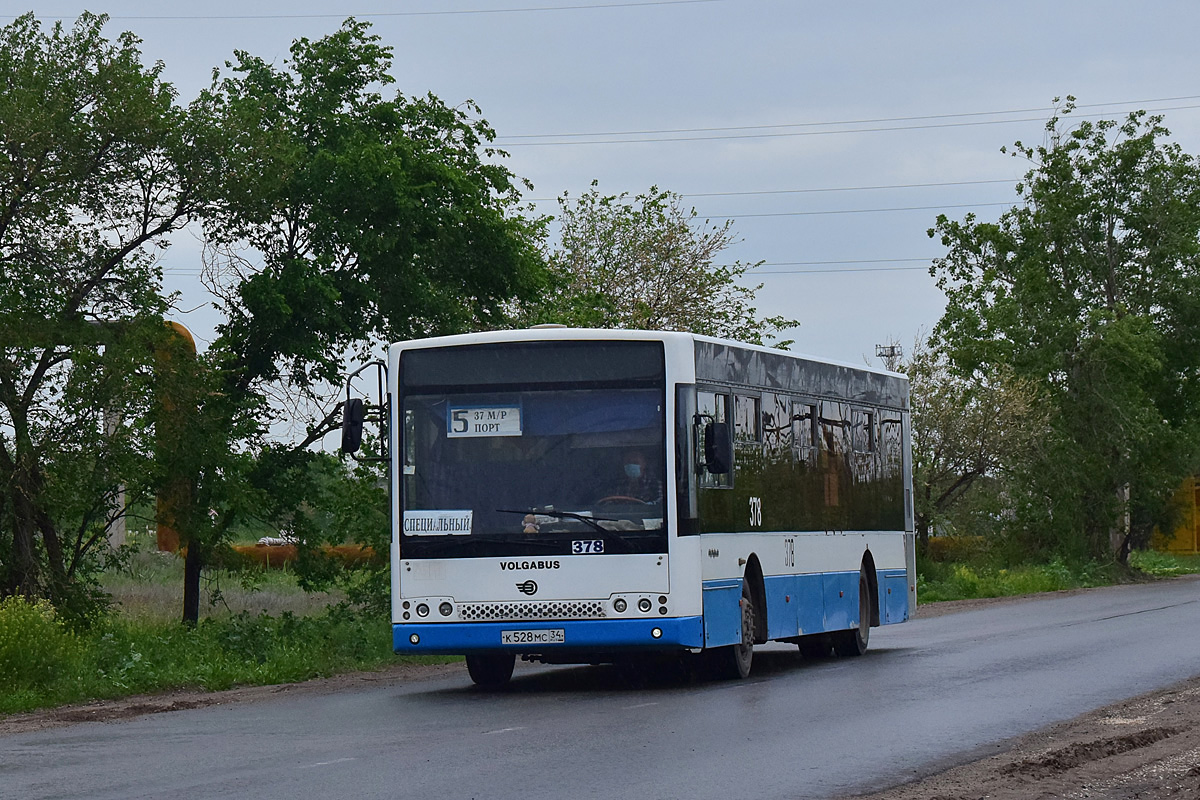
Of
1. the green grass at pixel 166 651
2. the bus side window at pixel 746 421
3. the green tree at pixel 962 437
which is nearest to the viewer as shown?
the green grass at pixel 166 651

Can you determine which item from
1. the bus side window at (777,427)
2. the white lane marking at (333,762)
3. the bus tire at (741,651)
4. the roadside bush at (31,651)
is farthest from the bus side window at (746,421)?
the white lane marking at (333,762)

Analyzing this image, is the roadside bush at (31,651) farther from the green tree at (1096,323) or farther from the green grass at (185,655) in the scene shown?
the green tree at (1096,323)

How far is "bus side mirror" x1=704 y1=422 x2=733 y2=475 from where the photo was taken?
54.3ft

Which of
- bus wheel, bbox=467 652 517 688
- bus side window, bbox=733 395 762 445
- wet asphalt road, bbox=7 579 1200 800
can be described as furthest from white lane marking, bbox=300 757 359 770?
bus side window, bbox=733 395 762 445

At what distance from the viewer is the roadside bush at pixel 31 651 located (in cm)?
1698

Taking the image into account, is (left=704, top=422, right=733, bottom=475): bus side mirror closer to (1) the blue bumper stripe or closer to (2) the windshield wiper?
(2) the windshield wiper

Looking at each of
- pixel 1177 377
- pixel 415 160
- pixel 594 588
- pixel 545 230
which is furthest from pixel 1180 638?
pixel 1177 377

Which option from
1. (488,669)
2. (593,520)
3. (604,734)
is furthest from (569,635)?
(604,734)

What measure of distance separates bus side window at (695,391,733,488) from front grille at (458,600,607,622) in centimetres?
152

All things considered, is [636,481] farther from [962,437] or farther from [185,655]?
[962,437]

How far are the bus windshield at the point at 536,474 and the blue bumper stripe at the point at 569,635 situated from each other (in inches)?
25.2

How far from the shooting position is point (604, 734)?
42.3ft

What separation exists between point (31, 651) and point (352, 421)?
3797 mm

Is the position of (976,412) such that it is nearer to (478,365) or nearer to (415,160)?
(415,160)
